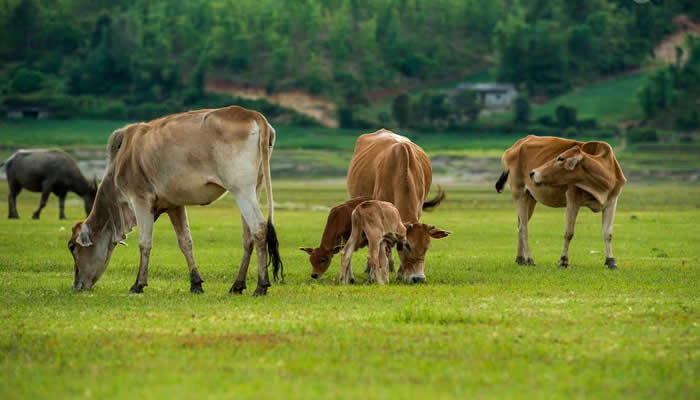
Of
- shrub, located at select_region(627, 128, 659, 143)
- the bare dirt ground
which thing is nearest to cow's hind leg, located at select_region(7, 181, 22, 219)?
shrub, located at select_region(627, 128, 659, 143)

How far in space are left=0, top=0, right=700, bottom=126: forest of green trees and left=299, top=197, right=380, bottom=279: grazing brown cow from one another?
4222 inches

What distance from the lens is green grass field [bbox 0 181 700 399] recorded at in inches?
319

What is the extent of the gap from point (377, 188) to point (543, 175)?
354cm

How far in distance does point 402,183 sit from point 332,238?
1481 mm

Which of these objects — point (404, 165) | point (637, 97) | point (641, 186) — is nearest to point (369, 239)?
point (404, 165)

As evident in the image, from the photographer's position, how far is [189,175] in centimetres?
1459

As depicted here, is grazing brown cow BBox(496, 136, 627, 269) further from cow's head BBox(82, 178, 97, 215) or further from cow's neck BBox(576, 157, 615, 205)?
cow's head BBox(82, 178, 97, 215)

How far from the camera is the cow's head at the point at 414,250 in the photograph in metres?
16.0

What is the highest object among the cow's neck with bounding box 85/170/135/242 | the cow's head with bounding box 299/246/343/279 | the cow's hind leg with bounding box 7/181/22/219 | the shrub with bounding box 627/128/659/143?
the cow's neck with bounding box 85/170/135/242

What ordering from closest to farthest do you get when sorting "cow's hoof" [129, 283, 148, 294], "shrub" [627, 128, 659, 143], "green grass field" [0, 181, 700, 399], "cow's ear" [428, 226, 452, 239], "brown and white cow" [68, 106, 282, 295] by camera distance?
"green grass field" [0, 181, 700, 399] → "brown and white cow" [68, 106, 282, 295] → "cow's hoof" [129, 283, 148, 294] → "cow's ear" [428, 226, 452, 239] → "shrub" [627, 128, 659, 143]

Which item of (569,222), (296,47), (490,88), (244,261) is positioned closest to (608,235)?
(569,222)

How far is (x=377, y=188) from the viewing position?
58.4 feet

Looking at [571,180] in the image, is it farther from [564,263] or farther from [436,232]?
[436,232]

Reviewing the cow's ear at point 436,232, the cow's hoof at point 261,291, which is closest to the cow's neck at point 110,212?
the cow's hoof at point 261,291
